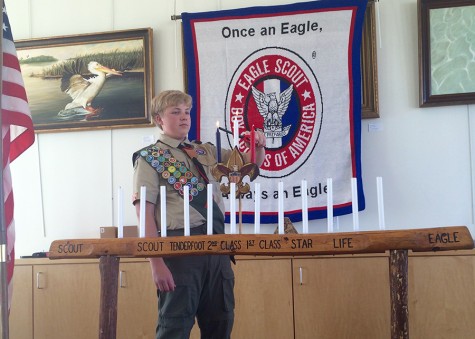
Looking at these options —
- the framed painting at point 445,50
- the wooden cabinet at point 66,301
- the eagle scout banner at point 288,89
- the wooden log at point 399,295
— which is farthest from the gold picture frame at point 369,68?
the wooden cabinet at point 66,301

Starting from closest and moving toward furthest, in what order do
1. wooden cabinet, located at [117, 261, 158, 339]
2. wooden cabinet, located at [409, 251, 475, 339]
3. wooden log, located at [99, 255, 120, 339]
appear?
1. wooden log, located at [99, 255, 120, 339]
2. wooden cabinet, located at [409, 251, 475, 339]
3. wooden cabinet, located at [117, 261, 158, 339]

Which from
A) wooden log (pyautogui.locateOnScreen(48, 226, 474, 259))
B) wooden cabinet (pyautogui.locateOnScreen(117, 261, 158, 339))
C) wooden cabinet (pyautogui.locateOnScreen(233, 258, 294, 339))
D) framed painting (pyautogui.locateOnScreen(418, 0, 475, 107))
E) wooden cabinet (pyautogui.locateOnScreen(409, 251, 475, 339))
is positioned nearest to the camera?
wooden log (pyautogui.locateOnScreen(48, 226, 474, 259))

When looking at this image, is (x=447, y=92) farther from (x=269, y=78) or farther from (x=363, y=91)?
(x=269, y=78)

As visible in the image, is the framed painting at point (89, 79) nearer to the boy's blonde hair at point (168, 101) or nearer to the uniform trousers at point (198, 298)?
the boy's blonde hair at point (168, 101)

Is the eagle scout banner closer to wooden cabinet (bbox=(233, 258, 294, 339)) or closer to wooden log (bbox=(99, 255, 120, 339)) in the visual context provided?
wooden cabinet (bbox=(233, 258, 294, 339))

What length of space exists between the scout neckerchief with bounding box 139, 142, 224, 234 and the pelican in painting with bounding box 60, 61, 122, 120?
1526mm

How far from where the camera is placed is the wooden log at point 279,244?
1.75 meters

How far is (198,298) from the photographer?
6.97 ft

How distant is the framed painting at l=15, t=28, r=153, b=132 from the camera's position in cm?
359

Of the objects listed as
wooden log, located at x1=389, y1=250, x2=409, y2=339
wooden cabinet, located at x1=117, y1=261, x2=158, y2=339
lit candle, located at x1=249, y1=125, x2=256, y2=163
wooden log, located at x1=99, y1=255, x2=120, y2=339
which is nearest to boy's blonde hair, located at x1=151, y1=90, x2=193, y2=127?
lit candle, located at x1=249, y1=125, x2=256, y2=163

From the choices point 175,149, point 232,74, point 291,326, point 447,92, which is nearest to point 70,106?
point 232,74

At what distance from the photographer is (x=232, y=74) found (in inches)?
137

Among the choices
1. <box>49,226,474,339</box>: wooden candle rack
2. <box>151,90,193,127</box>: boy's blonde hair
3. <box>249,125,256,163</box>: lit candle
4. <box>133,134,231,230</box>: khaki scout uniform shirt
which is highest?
<box>151,90,193,127</box>: boy's blonde hair

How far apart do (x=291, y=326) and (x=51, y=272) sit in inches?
51.8
